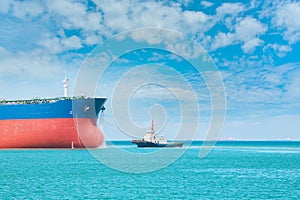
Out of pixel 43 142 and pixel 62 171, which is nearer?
pixel 62 171

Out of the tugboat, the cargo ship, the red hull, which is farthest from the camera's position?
the tugboat

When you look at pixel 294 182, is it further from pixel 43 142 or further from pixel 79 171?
pixel 43 142

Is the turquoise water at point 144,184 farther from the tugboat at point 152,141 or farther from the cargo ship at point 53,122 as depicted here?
the tugboat at point 152,141

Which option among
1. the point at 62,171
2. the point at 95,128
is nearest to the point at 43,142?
the point at 95,128

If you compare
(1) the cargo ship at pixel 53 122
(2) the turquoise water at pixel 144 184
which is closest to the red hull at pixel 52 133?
(1) the cargo ship at pixel 53 122

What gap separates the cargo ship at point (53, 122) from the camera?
161ft

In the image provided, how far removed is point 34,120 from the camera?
1964 inches

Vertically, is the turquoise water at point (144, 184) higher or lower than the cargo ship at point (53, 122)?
lower

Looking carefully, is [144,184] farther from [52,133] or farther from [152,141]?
[152,141]

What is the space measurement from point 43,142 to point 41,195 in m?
31.9

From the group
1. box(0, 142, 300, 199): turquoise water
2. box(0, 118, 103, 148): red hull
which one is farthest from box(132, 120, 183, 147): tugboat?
box(0, 142, 300, 199): turquoise water

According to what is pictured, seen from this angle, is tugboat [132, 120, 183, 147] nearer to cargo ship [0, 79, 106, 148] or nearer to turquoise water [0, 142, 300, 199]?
cargo ship [0, 79, 106, 148]

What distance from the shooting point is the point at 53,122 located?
4906cm

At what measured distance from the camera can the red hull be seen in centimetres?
4922
